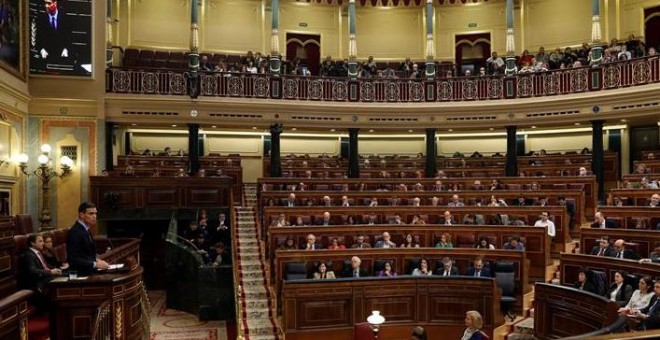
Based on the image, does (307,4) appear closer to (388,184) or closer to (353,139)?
(353,139)

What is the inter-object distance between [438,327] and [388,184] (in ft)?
21.3

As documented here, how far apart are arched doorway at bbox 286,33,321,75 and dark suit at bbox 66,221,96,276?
15.7 metres

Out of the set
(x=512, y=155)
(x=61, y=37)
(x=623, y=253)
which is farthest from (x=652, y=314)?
(x=61, y=37)

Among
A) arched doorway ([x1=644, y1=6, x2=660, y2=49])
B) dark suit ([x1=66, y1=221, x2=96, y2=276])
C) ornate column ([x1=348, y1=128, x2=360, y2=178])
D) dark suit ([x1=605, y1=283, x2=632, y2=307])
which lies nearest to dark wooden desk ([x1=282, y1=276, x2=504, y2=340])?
dark suit ([x1=605, y1=283, x2=632, y2=307])

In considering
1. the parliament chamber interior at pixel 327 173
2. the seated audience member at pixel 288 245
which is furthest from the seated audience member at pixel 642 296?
the seated audience member at pixel 288 245

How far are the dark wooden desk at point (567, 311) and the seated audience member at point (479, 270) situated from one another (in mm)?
1466

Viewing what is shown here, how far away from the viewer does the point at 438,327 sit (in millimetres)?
8750

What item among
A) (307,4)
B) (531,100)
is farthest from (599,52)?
(307,4)

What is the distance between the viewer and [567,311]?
707 cm

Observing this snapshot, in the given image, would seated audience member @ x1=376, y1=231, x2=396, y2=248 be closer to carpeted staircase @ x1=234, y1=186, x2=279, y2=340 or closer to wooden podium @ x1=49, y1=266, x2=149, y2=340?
carpeted staircase @ x1=234, y1=186, x2=279, y2=340

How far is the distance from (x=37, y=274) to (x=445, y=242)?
6.50 metres

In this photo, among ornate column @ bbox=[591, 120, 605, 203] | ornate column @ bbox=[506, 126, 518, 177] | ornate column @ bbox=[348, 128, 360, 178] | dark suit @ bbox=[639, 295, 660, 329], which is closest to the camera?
dark suit @ bbox=[639, 295, 660, 329]

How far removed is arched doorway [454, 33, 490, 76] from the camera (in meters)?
20.6

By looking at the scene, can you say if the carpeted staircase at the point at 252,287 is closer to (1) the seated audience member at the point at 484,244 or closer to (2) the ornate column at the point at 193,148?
(2) the ornate column at the point at 193,148
